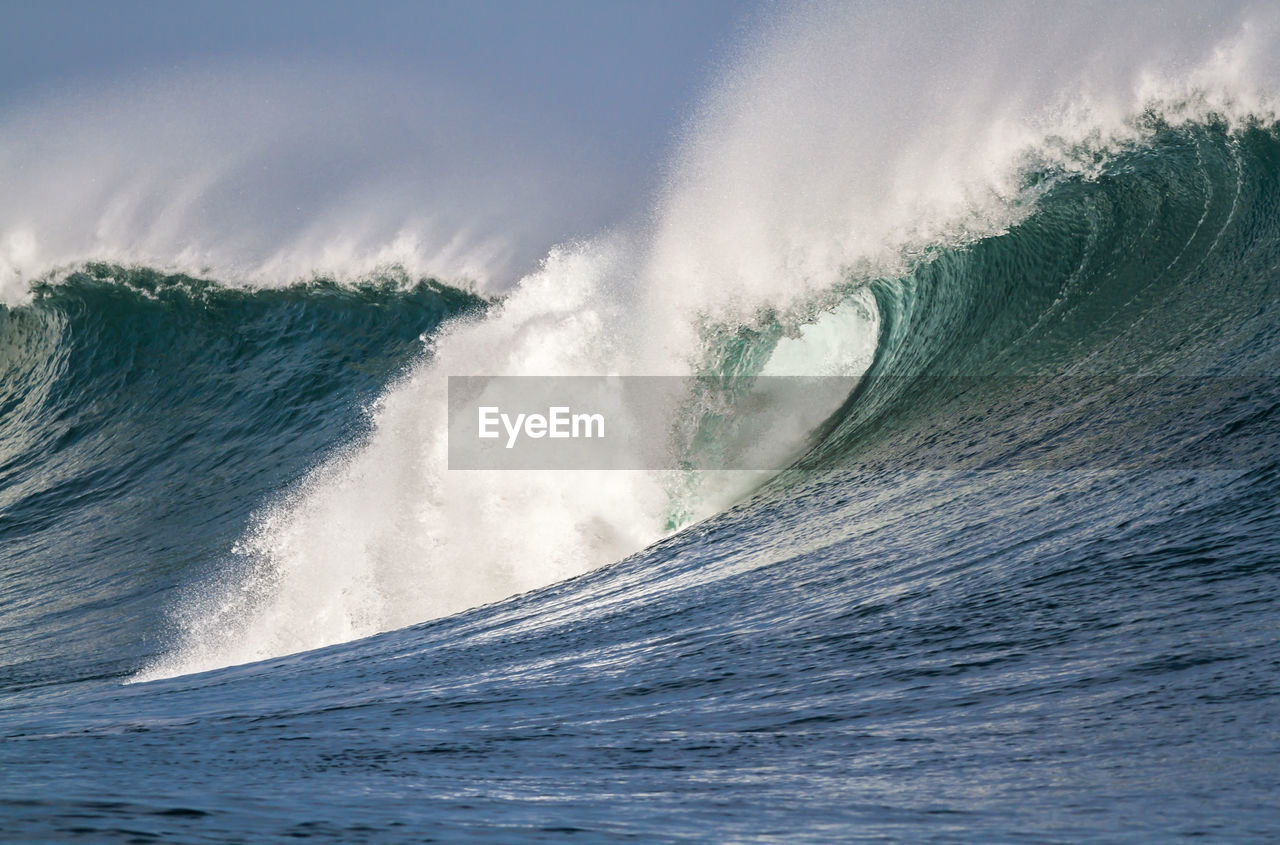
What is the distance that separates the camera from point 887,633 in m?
3.91

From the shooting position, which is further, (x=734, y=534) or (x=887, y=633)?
(x=734, y=534)

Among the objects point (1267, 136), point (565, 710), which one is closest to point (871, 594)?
point (565, 710)

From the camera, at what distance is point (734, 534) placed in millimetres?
6914

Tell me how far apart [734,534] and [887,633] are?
302cm

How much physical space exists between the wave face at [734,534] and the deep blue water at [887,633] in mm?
26

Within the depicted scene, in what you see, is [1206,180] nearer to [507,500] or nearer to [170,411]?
[507,500]

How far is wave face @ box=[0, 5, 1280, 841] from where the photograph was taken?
8.07 ft

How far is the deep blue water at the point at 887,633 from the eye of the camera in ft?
7.32

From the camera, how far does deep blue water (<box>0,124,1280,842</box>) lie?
2.23 meters

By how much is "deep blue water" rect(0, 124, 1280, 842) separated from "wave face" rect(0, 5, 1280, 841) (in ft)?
0.09

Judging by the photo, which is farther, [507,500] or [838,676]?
[507,500]

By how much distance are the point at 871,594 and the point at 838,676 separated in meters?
1.04

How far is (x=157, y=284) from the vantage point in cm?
1658

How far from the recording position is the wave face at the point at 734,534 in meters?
2.46
